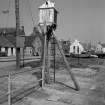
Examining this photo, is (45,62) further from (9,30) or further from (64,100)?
(9,30)

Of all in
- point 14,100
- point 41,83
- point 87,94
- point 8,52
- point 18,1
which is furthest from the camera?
point 8,52

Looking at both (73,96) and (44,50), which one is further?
(44,50)

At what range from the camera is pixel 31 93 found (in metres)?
6.18

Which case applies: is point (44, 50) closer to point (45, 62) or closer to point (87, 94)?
point (45, 62)

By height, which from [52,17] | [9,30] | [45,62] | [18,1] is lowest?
[45,62]

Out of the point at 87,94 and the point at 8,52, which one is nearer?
the point at 87,94

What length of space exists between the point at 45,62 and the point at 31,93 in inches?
77.6

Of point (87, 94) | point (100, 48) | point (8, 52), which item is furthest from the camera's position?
point (100, 48)

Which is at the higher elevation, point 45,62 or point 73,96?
point 45,62

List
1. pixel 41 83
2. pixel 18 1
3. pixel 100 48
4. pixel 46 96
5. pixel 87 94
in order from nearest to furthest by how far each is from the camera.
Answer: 1. pixel 46 96
2. pixel 87 94
3. pixel 41 83
4. pixel 18 1
5. pixel 100 48

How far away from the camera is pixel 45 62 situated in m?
7.70

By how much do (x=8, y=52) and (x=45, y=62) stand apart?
1395 inches

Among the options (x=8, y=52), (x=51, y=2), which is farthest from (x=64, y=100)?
(x=8, y=52)

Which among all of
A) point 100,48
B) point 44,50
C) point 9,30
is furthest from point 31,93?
point 100,48
